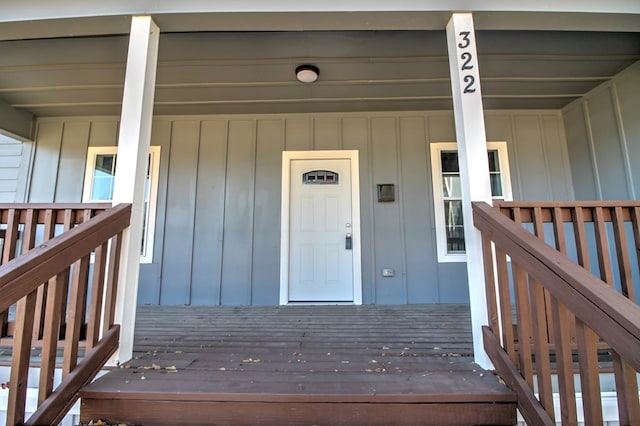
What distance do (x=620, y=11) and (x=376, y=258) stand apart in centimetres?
292

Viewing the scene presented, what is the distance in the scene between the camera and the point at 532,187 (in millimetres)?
3910

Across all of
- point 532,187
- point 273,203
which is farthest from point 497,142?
point 273,203

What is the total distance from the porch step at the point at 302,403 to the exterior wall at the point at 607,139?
3.26 m

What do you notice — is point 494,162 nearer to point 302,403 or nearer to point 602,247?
point 602,247

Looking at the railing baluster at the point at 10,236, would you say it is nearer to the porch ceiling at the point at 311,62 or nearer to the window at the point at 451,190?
the porch ceiling at the point at 311,62

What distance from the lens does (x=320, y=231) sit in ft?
12.8

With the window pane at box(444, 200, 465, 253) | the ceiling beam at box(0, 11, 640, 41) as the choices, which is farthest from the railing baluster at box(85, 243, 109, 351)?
the window pane at box(444, 200, 465, 253)

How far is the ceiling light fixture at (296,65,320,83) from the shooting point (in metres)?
3.01

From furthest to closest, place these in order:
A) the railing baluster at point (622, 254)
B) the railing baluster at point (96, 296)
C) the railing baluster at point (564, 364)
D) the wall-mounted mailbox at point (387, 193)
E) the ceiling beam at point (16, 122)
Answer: the wall-mounted mailbox at point (387, 193)
the ceiling beam at point (16, 122)
the railing baluster at point (622, 254)
the railing baluster at point (96, 296)
the railing baluster at point (564, 364)

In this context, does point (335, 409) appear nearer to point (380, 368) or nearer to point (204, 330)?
point (380, 368)

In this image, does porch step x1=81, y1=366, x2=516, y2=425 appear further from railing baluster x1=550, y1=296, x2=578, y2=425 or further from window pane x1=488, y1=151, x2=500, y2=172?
window pane x1=488, y1=151, x2=500, y2=172

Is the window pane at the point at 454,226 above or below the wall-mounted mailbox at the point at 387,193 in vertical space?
below

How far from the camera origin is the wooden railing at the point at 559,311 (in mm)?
957

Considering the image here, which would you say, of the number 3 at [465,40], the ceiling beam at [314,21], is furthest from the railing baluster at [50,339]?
the number 3 at [465,40]
